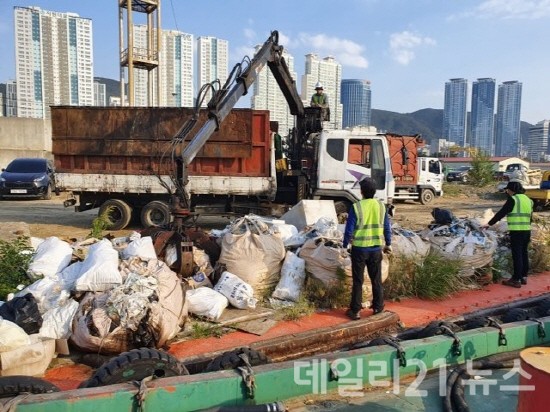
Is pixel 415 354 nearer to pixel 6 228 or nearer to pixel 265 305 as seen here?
pixel 265 305

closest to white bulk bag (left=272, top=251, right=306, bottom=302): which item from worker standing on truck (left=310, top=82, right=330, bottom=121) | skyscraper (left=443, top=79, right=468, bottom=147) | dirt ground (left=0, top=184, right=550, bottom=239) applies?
dirt ground (left=0, top=184, right=550, bottom=239)

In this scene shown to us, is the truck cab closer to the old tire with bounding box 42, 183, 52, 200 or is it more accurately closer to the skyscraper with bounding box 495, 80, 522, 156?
the old tire with bounding box 42, 183, 52, 200

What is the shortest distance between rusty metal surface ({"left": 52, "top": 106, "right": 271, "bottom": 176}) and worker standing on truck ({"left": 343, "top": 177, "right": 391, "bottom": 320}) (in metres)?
4.83

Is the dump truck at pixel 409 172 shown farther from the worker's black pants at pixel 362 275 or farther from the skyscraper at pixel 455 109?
the skyscraper at pixel 455 109

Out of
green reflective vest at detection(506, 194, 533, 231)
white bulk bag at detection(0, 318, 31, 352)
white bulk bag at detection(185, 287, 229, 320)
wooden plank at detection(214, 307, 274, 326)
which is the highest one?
green reflective vest at detection(506, 194, 533, 231)

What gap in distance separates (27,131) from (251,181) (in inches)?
621

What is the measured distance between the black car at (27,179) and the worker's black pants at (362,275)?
39.9 ft

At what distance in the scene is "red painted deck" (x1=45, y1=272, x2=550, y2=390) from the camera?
357 cm

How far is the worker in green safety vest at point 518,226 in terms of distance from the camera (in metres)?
6.08

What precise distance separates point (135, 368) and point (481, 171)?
28313 millimetres

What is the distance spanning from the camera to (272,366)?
2.73 metres

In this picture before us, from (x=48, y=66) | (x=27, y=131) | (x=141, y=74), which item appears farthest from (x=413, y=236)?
(x=48, y=66)


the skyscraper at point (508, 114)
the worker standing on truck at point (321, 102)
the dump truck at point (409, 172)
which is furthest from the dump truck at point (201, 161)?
the skyscraper at point (508, 114)

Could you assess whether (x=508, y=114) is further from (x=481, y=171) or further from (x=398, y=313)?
(x=398, y=313)
